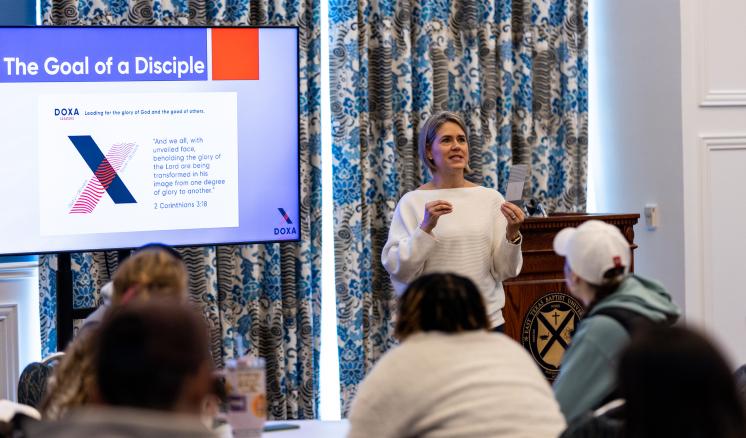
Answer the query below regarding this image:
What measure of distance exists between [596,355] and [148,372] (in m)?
1.27

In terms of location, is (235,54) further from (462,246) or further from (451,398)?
(451,398)

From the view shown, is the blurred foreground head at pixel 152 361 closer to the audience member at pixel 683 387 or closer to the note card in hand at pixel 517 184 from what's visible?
the audience member at pixel 683 387

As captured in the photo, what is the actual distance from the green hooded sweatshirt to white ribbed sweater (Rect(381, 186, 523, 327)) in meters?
1.18

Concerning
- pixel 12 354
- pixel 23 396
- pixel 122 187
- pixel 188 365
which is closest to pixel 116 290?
pixel 23 396

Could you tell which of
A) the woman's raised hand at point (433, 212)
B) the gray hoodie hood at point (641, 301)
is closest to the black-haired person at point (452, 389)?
the gray hoodie hood at point (641, 301)

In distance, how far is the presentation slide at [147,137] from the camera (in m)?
3.90

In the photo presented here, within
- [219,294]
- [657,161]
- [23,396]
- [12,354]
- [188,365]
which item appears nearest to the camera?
[188,365]

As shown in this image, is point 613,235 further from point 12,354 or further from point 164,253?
point 12,354

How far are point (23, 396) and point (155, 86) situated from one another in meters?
1.63

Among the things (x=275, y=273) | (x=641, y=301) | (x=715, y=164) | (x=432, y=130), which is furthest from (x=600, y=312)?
(x=715, y=164)

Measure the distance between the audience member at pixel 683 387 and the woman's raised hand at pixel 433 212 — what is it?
6.83 ft

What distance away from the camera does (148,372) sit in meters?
1.36

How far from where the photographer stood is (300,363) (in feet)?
15.9

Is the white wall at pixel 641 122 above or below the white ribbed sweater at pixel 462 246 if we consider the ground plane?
above
